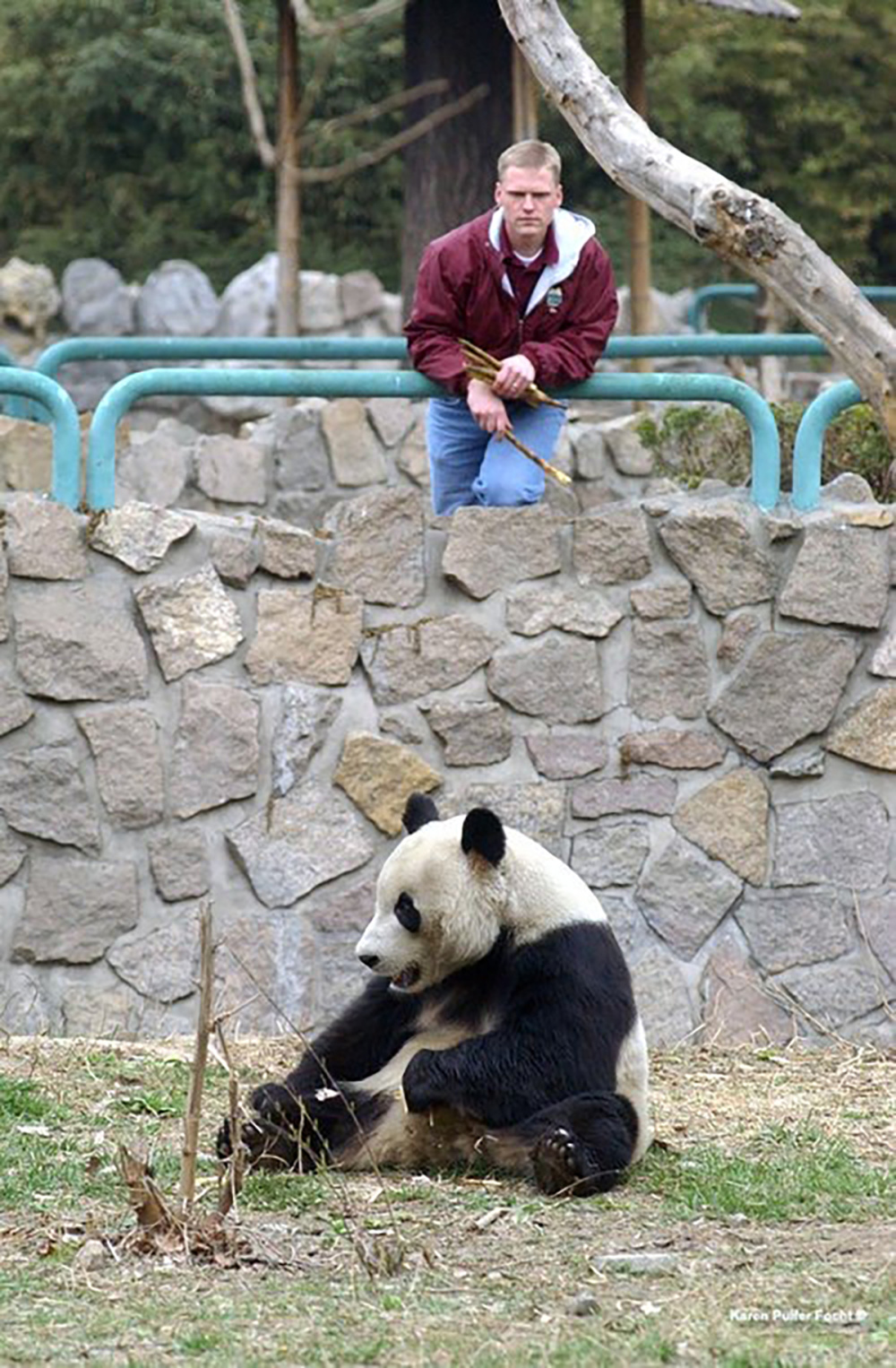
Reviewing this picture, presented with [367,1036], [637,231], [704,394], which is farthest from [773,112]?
[367,1036]

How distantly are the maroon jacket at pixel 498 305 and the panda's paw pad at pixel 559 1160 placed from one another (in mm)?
2656

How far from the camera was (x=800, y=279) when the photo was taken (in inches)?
170

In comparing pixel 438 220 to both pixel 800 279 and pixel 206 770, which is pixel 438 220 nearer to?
pixel 206 770

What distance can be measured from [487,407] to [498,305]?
0.43m

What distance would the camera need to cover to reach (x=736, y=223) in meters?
4.36

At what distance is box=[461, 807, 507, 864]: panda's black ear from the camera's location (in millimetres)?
4992

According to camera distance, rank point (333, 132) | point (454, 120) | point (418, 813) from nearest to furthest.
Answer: point (418, 813)
point (454, 120)
point (333, 132)

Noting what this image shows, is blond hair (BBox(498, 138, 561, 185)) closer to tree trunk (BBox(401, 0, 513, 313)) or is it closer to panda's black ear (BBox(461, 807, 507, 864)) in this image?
panda's black ear (BBox(461, 807, 507, 864))

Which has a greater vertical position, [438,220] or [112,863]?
[438,220]

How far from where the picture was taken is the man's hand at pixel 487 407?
21.8ft

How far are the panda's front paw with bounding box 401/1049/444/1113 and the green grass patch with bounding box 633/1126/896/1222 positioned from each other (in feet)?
1.50

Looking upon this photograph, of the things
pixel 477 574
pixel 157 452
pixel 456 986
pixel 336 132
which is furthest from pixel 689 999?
pixel 336 132

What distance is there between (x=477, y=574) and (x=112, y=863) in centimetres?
133

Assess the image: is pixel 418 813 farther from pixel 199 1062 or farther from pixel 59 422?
pixel 59 422
